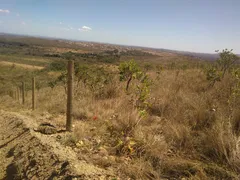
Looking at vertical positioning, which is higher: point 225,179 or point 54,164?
point 225,179

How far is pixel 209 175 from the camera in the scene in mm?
2240

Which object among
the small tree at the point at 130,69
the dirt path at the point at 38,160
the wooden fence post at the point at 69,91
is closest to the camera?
the dirt path at the point at 38,160

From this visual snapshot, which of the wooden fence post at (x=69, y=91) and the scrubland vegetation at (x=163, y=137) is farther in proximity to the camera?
the wooden fence post at (x=69, y=91)

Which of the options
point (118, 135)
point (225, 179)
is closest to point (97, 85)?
point (118, 135)

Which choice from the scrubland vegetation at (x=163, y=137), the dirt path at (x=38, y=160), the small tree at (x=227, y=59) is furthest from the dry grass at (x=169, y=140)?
the small tree at (x=227, y=59)

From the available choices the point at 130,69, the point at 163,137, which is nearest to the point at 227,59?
the point at 130,69

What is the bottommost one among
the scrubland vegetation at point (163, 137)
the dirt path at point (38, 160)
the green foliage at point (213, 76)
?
the dirt path at point (38, 160)

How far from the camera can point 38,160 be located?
118 inches

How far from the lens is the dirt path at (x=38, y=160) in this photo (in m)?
2.47

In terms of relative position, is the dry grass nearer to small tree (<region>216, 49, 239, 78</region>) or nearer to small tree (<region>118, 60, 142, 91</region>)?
small tree (<region>118, 60, 142, 91</region>)

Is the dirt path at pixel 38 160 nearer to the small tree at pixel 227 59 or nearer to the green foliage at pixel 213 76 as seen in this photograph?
the green foliage at pixel 213 76

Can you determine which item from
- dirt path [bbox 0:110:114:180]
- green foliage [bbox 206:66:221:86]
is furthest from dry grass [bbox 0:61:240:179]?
green foliage [bbox 206:66:221:86]

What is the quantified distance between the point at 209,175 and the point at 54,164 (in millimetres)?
2120

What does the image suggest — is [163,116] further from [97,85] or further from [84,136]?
[97,85]
